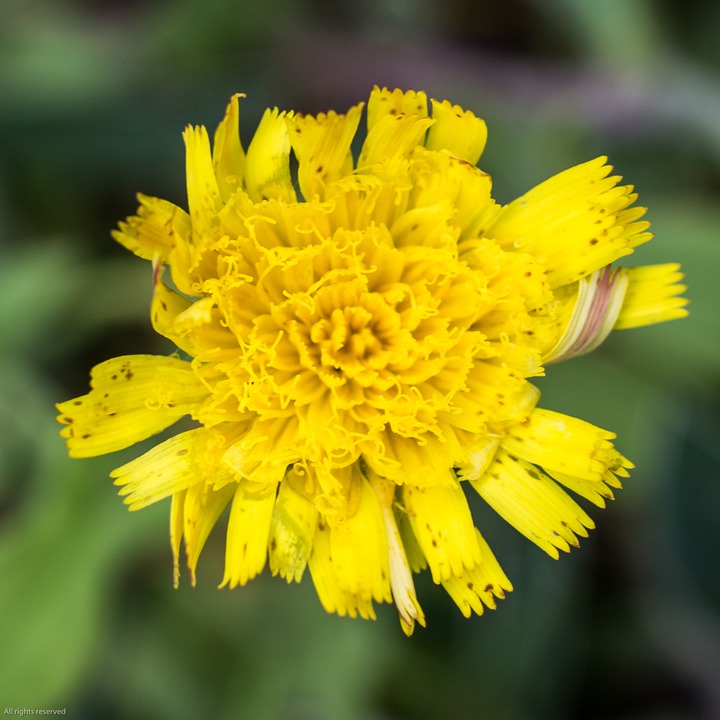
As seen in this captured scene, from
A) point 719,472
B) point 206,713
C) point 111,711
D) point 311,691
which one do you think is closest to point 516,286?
point 719,472

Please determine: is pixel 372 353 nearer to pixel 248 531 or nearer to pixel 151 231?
pixel 248 531

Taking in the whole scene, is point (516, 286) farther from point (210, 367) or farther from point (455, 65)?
point (455, 65)

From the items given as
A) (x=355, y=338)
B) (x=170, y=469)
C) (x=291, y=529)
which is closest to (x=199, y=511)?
(x=170, y=469)

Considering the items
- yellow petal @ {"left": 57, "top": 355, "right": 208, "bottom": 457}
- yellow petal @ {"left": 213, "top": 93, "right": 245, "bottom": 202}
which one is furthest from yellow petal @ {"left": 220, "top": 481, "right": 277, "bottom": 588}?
yellow petal @ {"left": 213, "top": 93, "right": 245, "bottom": 202}

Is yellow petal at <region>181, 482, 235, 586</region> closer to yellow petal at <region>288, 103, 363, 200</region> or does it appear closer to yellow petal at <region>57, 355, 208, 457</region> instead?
yellow petal at <region>57, 355, 208, 457</region>

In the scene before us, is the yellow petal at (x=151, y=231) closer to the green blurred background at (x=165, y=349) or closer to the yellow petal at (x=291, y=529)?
the yellow petal at (x=291, y=529)

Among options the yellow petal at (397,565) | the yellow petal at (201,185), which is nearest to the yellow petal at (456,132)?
the yellow petal at (201,185)
